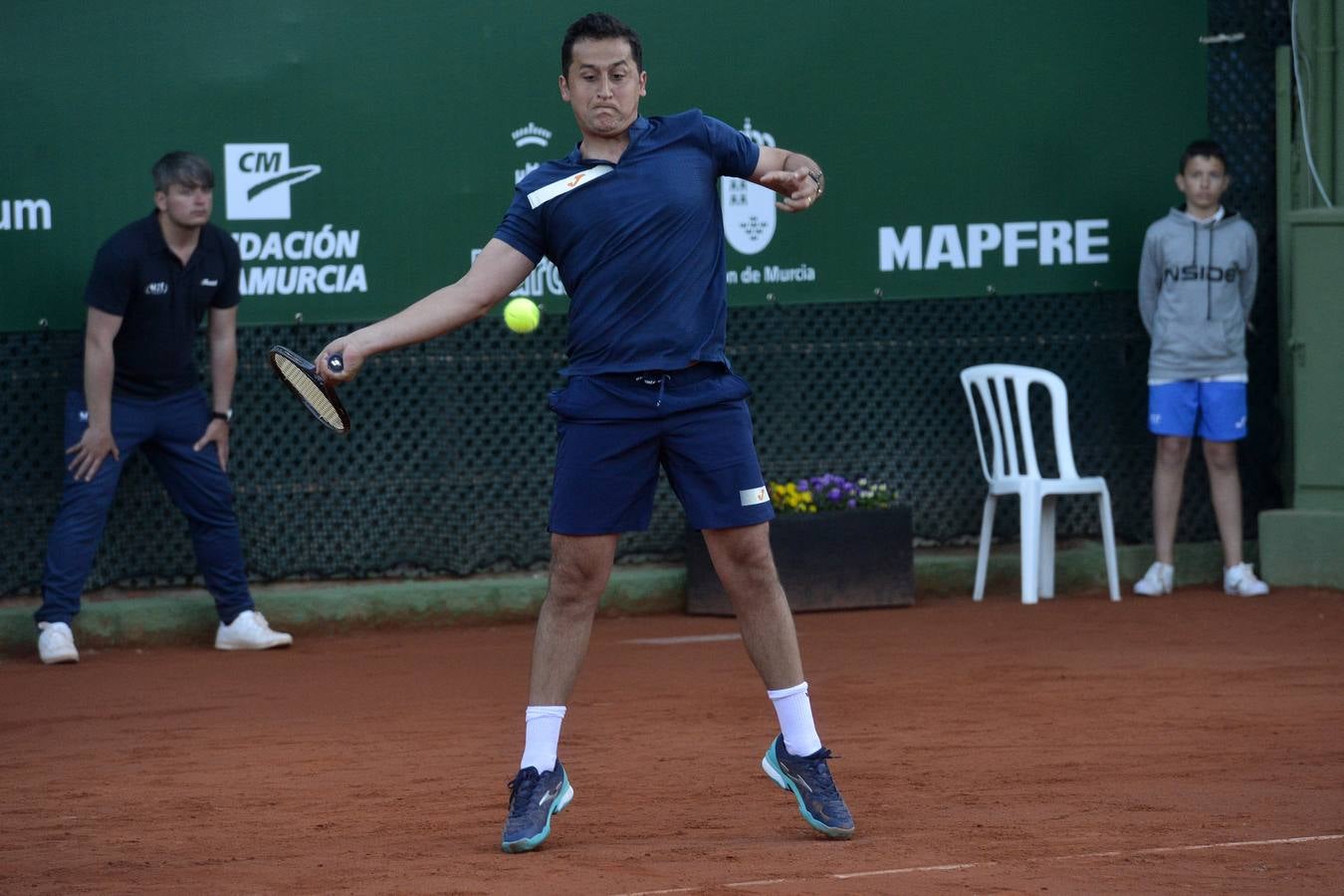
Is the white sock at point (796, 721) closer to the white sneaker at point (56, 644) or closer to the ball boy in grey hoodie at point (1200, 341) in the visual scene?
the white sneaker at point (56, 644)

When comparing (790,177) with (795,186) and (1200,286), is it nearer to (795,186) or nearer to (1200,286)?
(795,186)

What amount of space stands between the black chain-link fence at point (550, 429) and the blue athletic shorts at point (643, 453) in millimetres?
4087

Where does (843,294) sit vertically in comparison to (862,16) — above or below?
below

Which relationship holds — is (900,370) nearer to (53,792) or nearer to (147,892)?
(53,792)

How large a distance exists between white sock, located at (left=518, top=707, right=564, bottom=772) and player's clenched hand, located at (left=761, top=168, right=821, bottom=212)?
4.38 ft

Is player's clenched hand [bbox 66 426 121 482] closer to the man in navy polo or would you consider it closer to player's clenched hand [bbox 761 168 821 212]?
the man in navy polo

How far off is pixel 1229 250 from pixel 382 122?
13.0 ft

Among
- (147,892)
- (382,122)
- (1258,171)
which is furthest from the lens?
(1258,171)

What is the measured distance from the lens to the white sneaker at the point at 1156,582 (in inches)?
370

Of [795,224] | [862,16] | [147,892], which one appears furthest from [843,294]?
[147,892]

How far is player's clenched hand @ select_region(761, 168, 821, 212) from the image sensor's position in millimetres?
4719

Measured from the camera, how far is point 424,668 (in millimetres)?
7773

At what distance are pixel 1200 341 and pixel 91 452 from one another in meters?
→ 5.02

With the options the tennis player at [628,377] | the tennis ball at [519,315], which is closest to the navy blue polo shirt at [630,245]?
the tennis player at [628,377]
